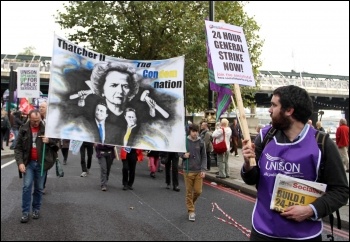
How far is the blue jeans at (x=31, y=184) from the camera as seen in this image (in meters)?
6.21

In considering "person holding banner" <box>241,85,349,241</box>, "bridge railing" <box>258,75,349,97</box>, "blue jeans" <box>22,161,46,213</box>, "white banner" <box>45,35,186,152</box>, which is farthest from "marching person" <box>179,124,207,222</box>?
"bridge railing" <box>258,75,349,97</box>

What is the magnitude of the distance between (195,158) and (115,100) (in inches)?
76.4

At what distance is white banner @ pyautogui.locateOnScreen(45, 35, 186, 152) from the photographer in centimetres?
561

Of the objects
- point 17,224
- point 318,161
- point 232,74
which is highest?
point 232,74

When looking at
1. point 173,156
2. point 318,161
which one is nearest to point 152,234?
point 318,161

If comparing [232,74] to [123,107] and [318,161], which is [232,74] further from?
[318,161]

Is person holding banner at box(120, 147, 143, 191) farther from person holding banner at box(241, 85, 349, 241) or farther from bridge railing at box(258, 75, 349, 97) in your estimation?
bridge railing at box(258, 75, 349, 97)

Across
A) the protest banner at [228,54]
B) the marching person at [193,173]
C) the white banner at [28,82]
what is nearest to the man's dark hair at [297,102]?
the protest banner at [228,54]

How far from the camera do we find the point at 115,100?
5945mm

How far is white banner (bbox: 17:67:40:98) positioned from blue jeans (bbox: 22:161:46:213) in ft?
37.6

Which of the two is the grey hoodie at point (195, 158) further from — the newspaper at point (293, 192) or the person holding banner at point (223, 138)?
the newspaper at point (293, 192)

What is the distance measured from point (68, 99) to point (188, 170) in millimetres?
2443

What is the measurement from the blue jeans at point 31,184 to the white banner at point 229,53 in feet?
10.6

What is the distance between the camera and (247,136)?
9.69 feet
